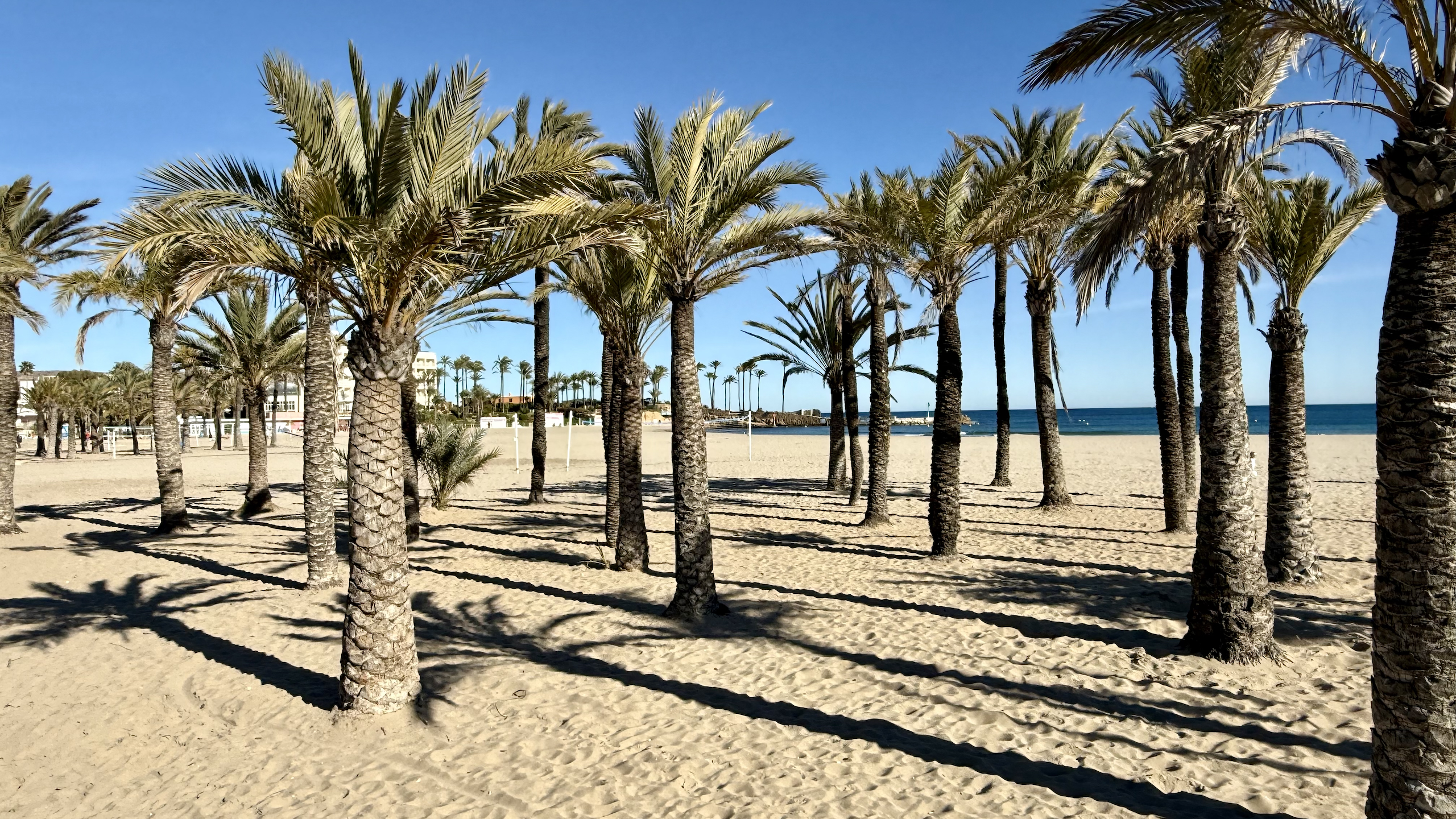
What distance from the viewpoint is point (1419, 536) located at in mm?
3367

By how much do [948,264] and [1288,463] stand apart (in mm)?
4741

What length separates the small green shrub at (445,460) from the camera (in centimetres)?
1703

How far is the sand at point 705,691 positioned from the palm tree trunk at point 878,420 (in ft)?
5.86

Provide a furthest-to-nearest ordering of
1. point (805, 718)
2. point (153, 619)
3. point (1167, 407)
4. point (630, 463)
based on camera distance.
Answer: point (1167, 407), point (630, 463), point (153, 619), point (805, 718)

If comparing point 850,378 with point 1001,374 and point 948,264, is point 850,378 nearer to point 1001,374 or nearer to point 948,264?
point 1001,374

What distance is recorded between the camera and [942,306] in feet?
36.9

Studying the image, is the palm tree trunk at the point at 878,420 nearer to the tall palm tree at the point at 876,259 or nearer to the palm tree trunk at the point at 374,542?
the tall palm tree at the point at 876,259

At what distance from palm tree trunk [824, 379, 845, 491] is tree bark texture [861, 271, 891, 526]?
14.9 feet

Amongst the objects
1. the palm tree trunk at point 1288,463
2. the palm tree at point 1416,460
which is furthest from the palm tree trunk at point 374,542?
the palm tree trunk at point 1288,463

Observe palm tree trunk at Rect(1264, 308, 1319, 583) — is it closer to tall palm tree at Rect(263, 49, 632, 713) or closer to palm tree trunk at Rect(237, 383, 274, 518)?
tall palm tree at Rect(263, 49, 632, 713)

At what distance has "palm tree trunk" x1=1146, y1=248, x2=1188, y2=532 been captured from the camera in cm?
1219

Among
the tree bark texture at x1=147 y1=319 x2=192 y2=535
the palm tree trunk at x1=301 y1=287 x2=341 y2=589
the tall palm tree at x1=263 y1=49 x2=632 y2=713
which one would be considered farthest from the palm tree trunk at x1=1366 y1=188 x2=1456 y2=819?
the tree bark texture at x1=147 y1=319 x2=192 y2=535

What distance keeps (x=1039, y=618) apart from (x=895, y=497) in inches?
429

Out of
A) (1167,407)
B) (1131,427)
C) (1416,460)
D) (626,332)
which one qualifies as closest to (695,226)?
(626,332)
